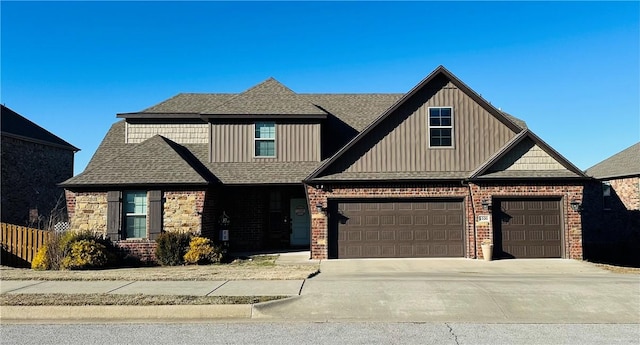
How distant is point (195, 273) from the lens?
12.7m

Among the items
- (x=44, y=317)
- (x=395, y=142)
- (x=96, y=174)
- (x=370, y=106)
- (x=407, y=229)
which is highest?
(x=370, y=106)

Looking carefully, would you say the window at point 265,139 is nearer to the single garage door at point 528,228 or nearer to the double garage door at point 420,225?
the double garage door at point 420,225

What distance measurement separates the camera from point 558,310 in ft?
28.8

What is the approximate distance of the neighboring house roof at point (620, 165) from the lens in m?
23.7

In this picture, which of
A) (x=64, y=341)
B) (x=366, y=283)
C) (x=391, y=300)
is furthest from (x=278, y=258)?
(x=64, y=341)

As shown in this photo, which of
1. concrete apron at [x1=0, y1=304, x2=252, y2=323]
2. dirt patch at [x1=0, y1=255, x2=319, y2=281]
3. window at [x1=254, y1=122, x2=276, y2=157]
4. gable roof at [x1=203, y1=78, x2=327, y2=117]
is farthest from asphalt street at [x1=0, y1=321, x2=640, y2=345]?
gable roof at [x1=203, y1=78, x2=327, y2=117]

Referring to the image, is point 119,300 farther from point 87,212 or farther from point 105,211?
point 87,212

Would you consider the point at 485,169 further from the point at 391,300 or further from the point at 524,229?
the point at 391,300

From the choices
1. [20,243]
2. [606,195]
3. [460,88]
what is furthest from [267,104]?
[606,195]

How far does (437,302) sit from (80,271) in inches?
416

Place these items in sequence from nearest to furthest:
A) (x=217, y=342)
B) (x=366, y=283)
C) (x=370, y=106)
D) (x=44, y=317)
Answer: (x=217, y=342)
(x=44, y=317)
(x=366, y=283)
(x=370, y=106)

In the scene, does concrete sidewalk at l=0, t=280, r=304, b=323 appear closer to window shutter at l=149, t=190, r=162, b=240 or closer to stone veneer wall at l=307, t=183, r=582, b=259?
window shutter at l=149, t=190, r=162, b=240

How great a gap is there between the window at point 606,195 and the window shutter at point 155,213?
23.5 metres

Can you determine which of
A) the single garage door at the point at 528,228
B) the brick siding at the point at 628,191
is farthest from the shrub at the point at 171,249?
the brick siding at the point at 628,191
